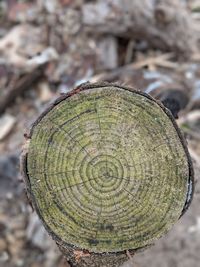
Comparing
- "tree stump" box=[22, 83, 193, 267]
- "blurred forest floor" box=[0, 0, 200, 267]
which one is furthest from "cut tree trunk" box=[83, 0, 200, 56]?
"tree stump" box=[22, 83, 193, 267]

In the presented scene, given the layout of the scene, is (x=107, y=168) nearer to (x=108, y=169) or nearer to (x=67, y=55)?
(x=108, y=169)

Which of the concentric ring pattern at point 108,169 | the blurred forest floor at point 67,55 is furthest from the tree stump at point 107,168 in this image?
the blurred forest floor at point 67,55

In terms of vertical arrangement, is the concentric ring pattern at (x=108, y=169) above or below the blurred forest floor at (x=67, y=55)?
below

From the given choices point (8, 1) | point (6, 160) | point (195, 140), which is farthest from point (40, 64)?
point (195, 140)

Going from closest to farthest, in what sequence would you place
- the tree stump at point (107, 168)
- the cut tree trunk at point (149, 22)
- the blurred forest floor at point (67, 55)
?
the tree stump at point (107, 168) < the blurred forest floor at point (67, 55) < the cut tree trunk at point (149, 22)

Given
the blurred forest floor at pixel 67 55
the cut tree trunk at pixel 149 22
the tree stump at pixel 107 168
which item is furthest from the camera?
the cut tree trunk at pixel 149 22

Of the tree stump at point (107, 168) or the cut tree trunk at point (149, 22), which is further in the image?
the cut tree trunk at point (149, 22)

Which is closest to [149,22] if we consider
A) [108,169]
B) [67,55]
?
[67,55]

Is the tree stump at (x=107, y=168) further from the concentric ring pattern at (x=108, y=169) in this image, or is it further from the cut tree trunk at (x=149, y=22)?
the cut tree trunk at (x=149, y=22)
